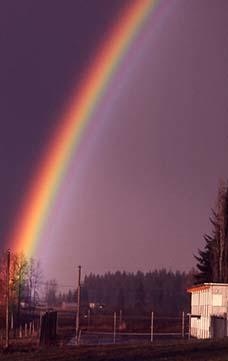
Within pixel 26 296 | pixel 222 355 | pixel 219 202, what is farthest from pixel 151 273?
pixel 222 355

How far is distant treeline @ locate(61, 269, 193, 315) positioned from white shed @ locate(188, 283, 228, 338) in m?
88.1

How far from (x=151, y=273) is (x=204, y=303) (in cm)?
14711

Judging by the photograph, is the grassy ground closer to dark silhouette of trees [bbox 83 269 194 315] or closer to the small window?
the small window

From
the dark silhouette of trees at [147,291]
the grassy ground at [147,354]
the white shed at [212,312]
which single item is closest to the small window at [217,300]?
the white shed at [212,312]

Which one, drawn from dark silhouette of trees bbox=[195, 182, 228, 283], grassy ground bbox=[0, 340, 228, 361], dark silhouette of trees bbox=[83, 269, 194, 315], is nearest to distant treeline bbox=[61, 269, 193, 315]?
dark silhouette of trees bbox=[83, 269, 194, 315]

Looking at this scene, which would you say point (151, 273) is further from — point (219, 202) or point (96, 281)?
point (219, 202)

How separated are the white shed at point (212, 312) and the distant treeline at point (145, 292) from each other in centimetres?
8806

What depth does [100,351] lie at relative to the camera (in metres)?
19.9

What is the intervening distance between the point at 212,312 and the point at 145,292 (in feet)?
382

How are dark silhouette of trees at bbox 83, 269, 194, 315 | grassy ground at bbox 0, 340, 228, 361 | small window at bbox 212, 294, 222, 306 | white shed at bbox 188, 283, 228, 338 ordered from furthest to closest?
dark silhouette of trees at bbox 83, 269, 194, 315
small window at bbox 212, 294, 222, 306
white shed at bbox 188, 283, 228, 338
grassy ground at bbox 0, 340, 228, 361

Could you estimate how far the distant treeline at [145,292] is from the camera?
476 feet

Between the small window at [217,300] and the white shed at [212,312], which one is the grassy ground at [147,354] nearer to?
the white shed at [212,312]

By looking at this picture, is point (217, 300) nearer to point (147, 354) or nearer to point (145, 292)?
point (147, 354)

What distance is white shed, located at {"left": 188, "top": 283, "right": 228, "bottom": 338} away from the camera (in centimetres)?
4262
